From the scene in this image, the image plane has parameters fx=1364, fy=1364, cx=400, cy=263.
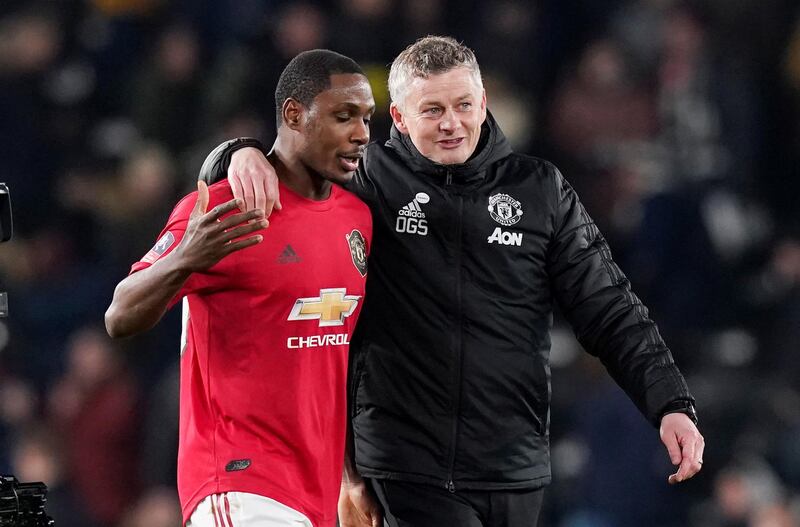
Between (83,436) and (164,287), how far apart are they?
12.9 ft

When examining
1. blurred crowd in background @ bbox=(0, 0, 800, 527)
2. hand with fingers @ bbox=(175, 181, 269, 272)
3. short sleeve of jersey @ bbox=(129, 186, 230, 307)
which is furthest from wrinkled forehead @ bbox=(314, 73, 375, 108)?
blurred crowd in background @ bbox=(0, 0, 800, 527)

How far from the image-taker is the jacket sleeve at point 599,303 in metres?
3.95

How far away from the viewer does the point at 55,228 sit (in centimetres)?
751

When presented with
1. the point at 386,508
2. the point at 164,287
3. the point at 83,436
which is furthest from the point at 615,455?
the point at 164,287

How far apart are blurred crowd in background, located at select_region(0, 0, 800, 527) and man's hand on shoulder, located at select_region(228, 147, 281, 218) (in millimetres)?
3267

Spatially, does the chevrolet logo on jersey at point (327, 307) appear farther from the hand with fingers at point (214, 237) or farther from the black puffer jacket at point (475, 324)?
the hand with fingers at point (214, 237)

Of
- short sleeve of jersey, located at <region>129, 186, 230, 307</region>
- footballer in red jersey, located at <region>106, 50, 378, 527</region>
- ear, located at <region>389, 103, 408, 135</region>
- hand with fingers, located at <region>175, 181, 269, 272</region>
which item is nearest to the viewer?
hand with fingers, located at <region>175, 181, 269, 272</region>

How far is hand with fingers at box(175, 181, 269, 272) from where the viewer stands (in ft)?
10.4

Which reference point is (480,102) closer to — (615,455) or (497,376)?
(497,376)

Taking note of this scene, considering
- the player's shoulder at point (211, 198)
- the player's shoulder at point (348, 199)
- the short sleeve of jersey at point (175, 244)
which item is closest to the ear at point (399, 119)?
the player's shoulder at point (348, 199)

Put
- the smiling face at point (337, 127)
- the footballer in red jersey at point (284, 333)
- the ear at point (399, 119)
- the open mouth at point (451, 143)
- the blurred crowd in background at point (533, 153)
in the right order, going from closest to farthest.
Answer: the footballer in red jersey at point (284, 333) → the smiling face at point (337, 127) → the open mouth at point (451, 143) → the ear at point (399, 119) → the blurred crowd in background at point (533, 153)

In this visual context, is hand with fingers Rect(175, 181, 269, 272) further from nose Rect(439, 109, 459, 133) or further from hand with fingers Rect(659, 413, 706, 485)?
hand with fingers Rect(659, 413, 706, 485)

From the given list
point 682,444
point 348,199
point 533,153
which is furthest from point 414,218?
point 533,153

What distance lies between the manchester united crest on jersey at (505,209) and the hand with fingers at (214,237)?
95cm
